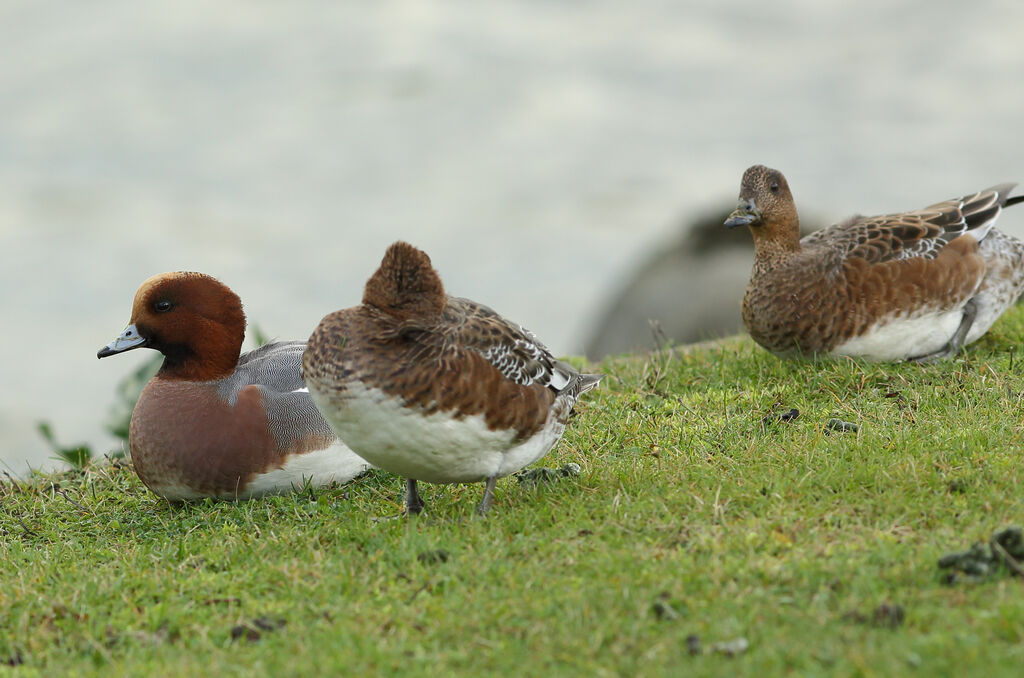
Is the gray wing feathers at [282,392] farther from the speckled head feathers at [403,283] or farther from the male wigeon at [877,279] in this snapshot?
the male wigeon at [877,279]

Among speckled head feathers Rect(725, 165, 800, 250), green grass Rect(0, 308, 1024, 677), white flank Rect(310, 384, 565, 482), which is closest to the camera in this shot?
green grass Rect(0, 308, 1024, 677)

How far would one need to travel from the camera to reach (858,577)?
11.7 ft

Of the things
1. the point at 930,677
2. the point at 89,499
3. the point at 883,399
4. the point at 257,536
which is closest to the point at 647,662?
the point at 930,677

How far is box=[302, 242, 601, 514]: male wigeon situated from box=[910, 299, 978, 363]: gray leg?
2.96 m

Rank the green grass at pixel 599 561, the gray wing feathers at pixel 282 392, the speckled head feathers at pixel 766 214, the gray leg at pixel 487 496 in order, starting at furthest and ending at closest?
the speckled head feathers at pixel 766 214 < the gray wing feathers at pixel 282 392 < the gray leg at pixel 487 496 < the green grass at pixel 599 561

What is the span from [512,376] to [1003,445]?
2.22 m

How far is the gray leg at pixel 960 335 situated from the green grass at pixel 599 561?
0.66m

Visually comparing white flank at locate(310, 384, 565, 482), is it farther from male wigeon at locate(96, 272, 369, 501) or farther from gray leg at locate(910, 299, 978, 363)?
gray leg at locate(910, 299, 978, 363)

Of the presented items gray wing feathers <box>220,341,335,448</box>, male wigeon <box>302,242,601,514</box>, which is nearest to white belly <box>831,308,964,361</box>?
male wigeon <box>302,242,601,514</box>

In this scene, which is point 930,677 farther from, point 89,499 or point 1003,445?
point 89,499

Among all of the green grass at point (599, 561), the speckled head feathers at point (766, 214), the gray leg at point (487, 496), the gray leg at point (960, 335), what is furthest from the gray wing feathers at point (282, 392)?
the gray leg at point (960, 335)

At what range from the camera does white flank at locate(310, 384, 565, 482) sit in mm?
4234

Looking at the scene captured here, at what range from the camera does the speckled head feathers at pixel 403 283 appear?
4465 mm

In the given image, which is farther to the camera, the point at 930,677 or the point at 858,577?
the point at 858,577
